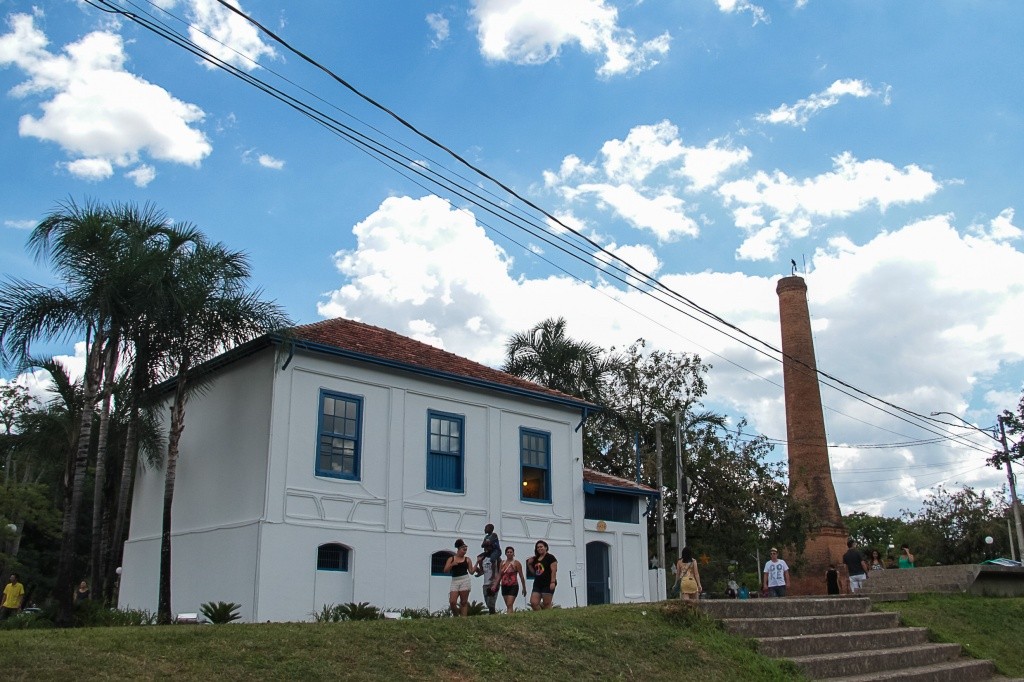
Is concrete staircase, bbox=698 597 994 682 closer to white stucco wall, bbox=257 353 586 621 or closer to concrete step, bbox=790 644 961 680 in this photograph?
concrete step, bbox=790 644 961 680

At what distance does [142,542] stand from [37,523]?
628 inches

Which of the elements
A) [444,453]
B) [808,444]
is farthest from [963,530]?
[444,453]

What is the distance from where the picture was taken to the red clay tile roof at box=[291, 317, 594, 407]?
1952cm

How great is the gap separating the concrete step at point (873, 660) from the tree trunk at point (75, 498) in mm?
12115

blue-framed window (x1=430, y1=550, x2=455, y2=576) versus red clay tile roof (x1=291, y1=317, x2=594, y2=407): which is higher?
red clay tile roof (x1=291, y1=317, x2=594, y2=407)

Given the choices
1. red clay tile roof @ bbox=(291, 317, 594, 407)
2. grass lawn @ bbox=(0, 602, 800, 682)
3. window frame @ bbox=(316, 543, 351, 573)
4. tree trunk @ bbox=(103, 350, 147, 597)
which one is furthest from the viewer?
tree trunk @ bbox=(103, 350, 147, 597)

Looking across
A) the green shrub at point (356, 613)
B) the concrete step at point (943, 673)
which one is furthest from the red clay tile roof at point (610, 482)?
the concrete step at point (943, 673)

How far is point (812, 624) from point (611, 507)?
10.8m

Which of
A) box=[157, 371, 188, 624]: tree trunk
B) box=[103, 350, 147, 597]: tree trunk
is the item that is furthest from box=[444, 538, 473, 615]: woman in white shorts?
box=[103, 350, 147, 597]: tree trunk

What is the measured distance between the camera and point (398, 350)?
21094 millimetres

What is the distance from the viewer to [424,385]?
67.4 ft

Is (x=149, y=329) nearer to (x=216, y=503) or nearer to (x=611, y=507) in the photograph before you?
(x=216, y=503)

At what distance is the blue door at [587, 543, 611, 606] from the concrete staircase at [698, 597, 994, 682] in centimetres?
912

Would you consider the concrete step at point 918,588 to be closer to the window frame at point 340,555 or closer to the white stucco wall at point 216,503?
the window frame at point 340,555
